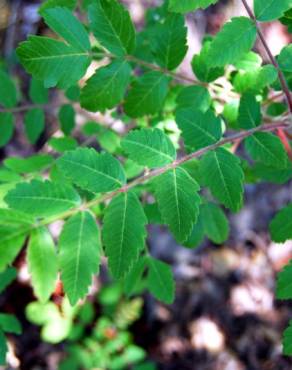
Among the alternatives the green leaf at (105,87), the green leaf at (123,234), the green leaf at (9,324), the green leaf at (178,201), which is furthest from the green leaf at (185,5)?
the green leaf at (9,324)

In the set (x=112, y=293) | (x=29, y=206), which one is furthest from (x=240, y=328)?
(x=29, y=206)

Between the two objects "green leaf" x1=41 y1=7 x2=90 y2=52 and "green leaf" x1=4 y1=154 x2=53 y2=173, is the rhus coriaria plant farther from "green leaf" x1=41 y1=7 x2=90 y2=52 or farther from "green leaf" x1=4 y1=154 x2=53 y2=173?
"green leaf" x1=4 y1=154 x2=53 y2=173

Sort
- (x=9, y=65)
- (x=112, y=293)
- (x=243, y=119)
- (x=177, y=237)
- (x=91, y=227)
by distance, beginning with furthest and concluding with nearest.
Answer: (x=9, y=65)
(x=112, y=293)
(x=243, y=119)
(x=91, y=227)
(x=177, y=237)

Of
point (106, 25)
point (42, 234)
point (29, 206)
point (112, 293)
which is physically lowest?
point (112, 293)

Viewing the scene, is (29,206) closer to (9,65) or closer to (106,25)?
(106,25)

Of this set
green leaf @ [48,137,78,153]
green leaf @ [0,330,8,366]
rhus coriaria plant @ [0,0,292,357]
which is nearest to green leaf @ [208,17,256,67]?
rhus coriaria plant @ [0,0,292,357]

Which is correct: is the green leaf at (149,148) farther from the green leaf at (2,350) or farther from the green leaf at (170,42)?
the green leaf at (2,350)

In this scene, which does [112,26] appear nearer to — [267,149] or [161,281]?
[267,149]
